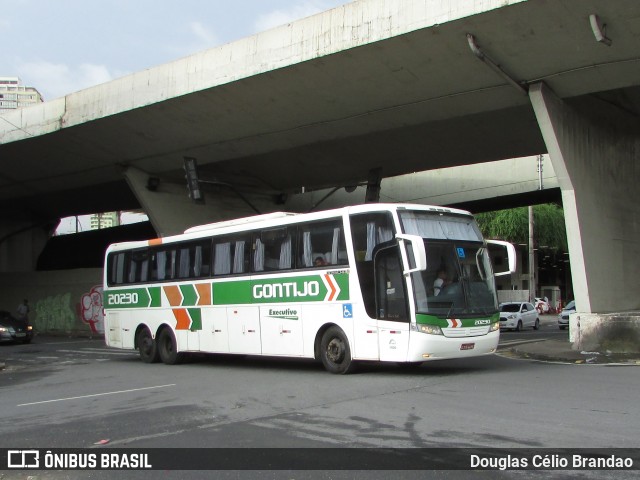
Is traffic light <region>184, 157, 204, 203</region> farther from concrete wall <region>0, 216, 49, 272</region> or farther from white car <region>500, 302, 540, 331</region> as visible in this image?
concrete wall <region>0, 216, 49, 272</region>

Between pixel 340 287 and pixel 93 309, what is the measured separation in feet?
84.3

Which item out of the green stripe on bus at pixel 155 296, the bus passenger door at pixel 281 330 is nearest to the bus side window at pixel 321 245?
the bus passenger door at pixel 281 330

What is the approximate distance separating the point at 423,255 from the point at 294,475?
606 cm

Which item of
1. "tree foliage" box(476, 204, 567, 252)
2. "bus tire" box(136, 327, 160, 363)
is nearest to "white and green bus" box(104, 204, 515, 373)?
"bus tire" box(136, 327, 160, 363)

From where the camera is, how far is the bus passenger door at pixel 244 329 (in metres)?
15.3

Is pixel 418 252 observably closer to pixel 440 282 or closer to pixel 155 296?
pixel 440 282

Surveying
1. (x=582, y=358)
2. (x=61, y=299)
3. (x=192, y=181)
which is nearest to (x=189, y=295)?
(x=192, y=181)

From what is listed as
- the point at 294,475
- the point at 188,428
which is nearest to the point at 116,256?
the point at 188,428

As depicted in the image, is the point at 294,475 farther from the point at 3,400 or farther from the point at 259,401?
the point at 3,400

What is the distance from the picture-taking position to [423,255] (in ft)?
37.4

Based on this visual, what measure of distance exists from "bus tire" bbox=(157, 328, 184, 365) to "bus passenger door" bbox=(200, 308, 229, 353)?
1.23 meters

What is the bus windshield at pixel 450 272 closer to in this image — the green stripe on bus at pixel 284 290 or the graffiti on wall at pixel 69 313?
the green stripe on bus at pixel 284 290

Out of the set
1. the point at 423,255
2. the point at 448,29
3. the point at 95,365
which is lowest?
the point at 95,365

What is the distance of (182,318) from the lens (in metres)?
17.4
